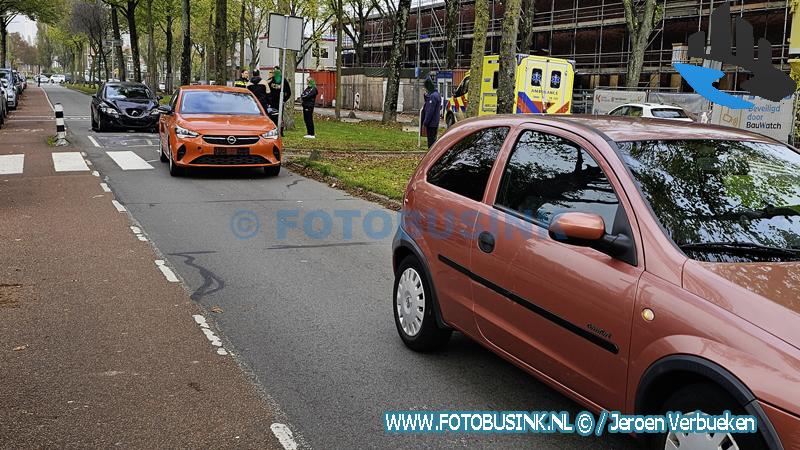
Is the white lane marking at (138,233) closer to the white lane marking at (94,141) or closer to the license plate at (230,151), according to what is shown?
the license plate at (230,151)

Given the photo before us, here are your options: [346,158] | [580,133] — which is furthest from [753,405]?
[346,158]

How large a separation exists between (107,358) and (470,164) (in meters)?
2.67

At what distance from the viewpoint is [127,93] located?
78.8 feet

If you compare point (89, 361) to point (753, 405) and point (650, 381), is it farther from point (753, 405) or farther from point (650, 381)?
point (753, 405)

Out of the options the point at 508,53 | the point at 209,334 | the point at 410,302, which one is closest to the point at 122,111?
the point at 508,53

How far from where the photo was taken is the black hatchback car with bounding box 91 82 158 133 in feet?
74.7

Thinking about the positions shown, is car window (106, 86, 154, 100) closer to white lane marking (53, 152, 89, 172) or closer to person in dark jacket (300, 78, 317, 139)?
person in dark jacket (300, 78, 317, 139)

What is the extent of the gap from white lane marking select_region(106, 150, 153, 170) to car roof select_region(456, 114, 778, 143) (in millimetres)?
12435

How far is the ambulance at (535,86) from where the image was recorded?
2536 cm

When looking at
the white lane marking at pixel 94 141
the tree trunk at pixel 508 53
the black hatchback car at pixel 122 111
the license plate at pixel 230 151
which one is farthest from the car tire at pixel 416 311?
the black hatchback car at pixel 122 111

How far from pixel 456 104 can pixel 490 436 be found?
24307mm

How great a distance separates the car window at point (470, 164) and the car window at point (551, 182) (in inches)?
8.6

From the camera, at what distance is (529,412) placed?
14.2 feet

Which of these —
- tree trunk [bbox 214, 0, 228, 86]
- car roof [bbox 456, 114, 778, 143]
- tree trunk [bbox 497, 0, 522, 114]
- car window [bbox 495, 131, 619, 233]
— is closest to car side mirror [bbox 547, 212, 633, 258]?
car window [bbox 495, 131, 619, 233]
